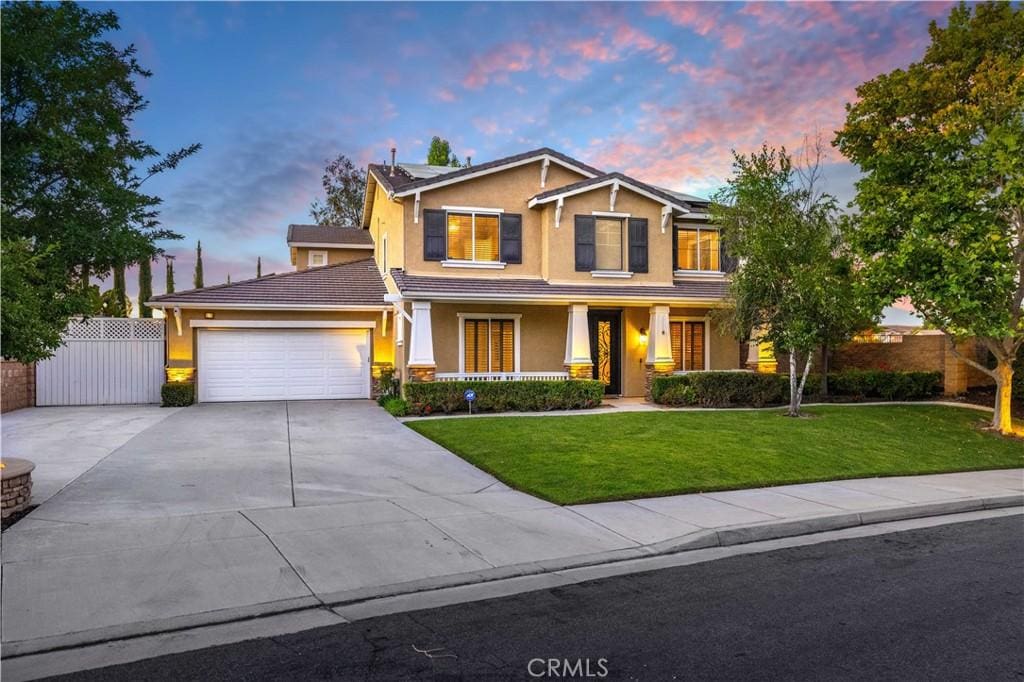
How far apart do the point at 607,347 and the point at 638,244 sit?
10.9 feet

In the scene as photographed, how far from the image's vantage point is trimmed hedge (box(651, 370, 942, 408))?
1892 centimetres

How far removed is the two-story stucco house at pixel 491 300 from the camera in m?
19.3

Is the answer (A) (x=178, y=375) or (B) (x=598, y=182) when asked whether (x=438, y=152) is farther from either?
(A) (x=178, y=375)

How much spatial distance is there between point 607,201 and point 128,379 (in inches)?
598

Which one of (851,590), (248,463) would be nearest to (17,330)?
(248,463)

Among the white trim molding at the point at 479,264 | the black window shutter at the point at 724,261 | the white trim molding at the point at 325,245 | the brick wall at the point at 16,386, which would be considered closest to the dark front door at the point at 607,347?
the white trim molding at the point at 479,264

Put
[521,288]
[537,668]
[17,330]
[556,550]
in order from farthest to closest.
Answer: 1. [521,288]
2. [17,330]
3. [556,550]
4. [537,668]

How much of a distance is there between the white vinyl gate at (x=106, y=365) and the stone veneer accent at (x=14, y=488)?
12817 mm

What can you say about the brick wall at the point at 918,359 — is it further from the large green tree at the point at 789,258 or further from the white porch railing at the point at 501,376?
the white porch railing at the point at 501,376

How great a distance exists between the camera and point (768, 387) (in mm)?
19562

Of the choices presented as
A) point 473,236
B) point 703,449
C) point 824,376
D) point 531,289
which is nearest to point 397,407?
point 531,289

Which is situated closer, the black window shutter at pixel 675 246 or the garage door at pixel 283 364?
the garage door at pixel 283 364

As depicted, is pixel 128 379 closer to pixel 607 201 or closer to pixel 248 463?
pixel 248 463

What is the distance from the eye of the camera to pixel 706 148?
2047 cm
